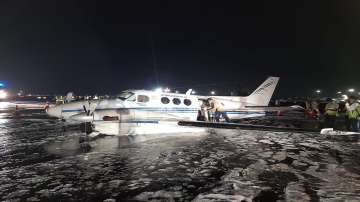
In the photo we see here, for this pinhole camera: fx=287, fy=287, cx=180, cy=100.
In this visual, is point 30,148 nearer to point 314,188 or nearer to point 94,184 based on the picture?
point 94,184

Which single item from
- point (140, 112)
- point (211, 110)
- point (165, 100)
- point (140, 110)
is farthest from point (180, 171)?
point (211, 110)

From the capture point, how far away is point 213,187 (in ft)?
21.5

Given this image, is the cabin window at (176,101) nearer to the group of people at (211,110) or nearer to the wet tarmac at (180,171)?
the group of people at (211,110)

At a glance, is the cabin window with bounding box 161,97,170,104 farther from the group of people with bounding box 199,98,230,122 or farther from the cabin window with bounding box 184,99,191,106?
the group of people with bounding box 199,98,230,122

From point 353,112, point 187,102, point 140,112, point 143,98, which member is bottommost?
point 353,112

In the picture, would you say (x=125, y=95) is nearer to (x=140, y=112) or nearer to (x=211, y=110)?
(x=140, y=112)

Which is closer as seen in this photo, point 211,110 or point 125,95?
point 125,95

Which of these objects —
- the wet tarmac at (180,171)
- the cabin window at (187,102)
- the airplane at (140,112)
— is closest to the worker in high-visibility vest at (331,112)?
the wet tarmac at (180,171)

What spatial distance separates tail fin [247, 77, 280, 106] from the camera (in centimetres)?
2167

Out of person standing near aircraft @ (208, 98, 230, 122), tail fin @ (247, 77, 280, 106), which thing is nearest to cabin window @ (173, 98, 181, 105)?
person standing near aircraft @ (208, 98, 230, 122)

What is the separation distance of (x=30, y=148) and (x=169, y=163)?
6063 millimetres

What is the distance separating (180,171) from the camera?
312 inches

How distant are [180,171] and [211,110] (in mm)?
10085

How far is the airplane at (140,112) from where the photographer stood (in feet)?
45.2
